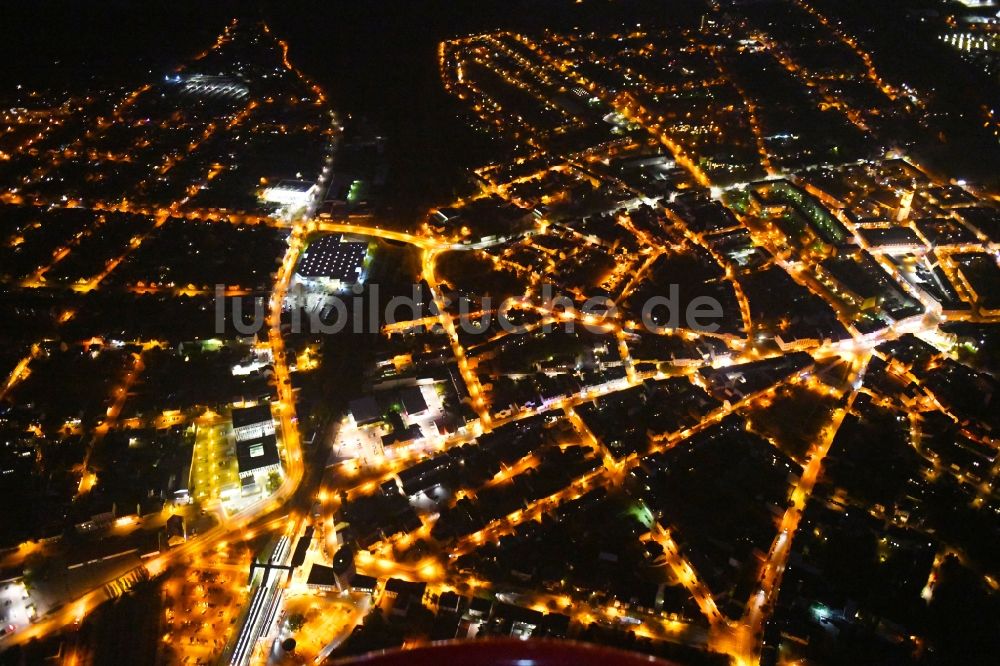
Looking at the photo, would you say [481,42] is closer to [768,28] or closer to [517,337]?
[768,28]

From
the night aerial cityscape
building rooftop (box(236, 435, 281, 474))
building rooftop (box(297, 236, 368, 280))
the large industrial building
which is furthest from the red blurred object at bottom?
building rooftop (box(297, 236, 368, 280))

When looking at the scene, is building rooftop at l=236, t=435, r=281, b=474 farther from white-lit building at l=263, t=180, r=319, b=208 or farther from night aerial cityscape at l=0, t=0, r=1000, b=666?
white-lit building at l=263, t=180, r=319, b=208

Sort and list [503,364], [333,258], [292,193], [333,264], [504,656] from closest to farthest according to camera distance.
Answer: [504,656], [503,364], [333,264], [333,258], [292,193]

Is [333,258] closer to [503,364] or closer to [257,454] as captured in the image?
[503,364]

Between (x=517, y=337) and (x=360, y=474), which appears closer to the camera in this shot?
(x=360, y=474)

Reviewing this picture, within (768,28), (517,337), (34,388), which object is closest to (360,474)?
(517,337)

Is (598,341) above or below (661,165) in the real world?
below


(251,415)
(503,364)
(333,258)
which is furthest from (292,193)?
(503,364)
